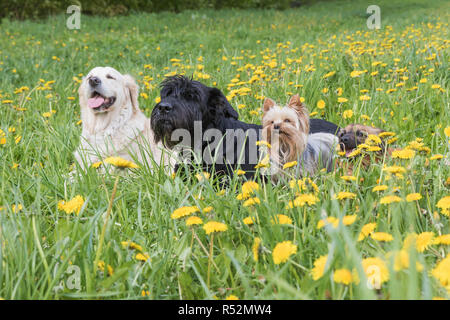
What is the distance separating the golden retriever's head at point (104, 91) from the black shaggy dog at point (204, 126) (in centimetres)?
77

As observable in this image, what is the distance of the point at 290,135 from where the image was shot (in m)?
3.08

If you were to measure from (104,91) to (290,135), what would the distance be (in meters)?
1.66

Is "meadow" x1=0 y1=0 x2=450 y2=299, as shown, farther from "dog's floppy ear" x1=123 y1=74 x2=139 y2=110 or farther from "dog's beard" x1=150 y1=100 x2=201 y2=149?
"dog's floppy ear" x1=123 y1=74 x2=139 y2=110

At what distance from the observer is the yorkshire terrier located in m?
3.05

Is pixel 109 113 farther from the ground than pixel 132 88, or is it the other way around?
pixel 132 88

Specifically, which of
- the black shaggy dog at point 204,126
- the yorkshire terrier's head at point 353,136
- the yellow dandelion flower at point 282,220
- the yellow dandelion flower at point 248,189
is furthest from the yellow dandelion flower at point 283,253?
the yorkshire terrier's head at point 353,136

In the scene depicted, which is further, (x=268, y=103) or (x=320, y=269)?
(x=268, y=103)

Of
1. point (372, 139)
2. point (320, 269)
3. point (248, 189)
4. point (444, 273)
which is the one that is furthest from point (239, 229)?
point (372, 139)

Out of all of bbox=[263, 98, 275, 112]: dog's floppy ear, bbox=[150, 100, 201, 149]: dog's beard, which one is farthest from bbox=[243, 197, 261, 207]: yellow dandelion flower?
bbox=[263, 98, 275, 112]: dog's floppy ear

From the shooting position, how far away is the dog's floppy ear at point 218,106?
3043 mm

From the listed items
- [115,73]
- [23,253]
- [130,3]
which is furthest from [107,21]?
[23,253]

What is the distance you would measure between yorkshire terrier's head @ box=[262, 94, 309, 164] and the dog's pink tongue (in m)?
1.48

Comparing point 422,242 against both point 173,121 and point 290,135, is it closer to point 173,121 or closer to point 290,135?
point 290,135

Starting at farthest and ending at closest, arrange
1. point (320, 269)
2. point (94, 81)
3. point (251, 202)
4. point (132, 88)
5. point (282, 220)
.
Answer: point (132, 88) → point (94, 81) → point (251, 202) → point (282, 220) → point (320, 269)
